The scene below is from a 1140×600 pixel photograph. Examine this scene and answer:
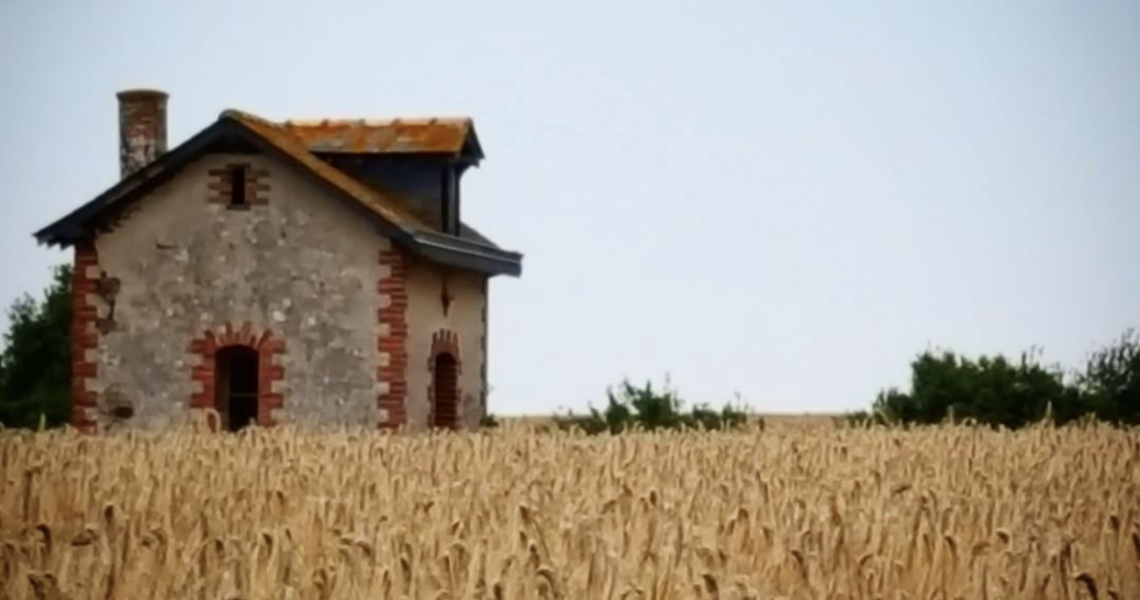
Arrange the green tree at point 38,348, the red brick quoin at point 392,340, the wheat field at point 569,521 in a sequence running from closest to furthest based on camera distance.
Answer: the wheat field at point 569,521
the red brick quoin at point 392,340
the green tree at point 38,348

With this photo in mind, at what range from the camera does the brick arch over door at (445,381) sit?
24641mm

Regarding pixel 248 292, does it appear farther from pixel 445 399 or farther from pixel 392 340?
pixel 445 399

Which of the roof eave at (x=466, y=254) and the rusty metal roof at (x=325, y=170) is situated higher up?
the rusty metal roof at (x=325, y=170)

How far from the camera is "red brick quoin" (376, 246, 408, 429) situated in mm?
22656

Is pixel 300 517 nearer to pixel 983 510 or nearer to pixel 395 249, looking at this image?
pixel 983 510

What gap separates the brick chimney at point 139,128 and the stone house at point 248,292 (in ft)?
7.88

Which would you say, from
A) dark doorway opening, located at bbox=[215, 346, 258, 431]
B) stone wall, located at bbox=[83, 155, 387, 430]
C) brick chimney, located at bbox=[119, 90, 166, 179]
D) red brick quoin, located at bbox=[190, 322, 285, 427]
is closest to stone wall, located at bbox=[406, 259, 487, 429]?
stone wall, located at bbox=[83, 155, 387, 430]

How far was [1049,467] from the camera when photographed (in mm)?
12055

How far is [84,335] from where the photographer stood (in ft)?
77.7

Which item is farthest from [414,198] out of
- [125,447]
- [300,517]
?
[300,517]

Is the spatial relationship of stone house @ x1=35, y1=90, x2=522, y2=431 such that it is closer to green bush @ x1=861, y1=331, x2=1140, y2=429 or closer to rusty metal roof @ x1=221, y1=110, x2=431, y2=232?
rusty metal roof @ x1=221, y1=110, x2=431, y2=232

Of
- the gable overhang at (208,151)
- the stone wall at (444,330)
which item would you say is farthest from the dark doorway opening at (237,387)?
the gable overhang at (208,151)

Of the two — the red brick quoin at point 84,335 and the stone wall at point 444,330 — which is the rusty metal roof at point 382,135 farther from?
the red brick quoin at point 84,335

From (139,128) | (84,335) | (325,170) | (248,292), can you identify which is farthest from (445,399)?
(139,128)
